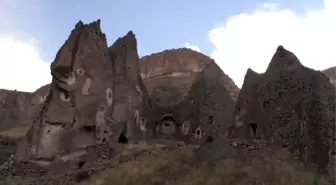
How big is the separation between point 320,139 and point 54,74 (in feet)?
75.8

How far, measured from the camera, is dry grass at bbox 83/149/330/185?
1622 cm

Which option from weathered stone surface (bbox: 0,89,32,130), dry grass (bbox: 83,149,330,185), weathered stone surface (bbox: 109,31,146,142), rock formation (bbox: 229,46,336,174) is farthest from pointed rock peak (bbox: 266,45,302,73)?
weathered stone surface (bbox: 0,89,32,130)

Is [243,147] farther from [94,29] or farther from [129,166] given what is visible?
[94,29]

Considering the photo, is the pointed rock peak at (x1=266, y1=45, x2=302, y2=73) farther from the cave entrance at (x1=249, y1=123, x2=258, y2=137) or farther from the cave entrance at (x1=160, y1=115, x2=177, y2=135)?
the cave entrance at (x1=160, y1=115, x2=177, y2=135)

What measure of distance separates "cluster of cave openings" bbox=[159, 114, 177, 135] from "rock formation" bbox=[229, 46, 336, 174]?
23947 millimetres

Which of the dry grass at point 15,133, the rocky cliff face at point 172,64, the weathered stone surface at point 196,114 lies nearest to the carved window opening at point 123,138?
the weathered stone surface at point 196,114

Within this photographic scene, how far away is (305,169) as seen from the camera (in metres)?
17.2

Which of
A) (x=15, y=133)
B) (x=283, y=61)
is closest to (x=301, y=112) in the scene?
(x=283, y=61)

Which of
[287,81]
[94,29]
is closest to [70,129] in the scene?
[94,29]

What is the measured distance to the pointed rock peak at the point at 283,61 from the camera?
21497mm

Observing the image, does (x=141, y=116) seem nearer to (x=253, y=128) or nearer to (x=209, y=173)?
(x=253, y=128)

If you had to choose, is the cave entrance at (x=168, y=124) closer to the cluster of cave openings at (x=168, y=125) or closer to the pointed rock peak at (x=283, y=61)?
the cluster of cave openings at (x=168, y=125)

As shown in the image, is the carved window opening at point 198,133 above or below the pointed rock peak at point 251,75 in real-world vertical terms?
below

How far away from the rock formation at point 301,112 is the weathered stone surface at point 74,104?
1647 cm
